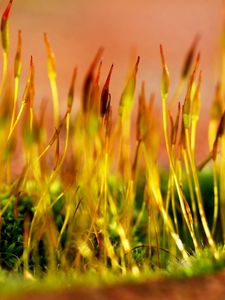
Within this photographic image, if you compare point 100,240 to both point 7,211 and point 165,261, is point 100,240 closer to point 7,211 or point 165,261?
point 165,261

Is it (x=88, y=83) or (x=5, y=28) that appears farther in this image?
(x=5, y=28)

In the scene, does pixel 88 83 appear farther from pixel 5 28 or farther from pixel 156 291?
pixel 156 291

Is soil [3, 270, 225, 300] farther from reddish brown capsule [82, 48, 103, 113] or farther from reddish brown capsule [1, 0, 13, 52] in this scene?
reddish brown capsule [1, 0, 13, 52]

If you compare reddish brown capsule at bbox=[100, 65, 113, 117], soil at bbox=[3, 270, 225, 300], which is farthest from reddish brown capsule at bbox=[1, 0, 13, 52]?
soil at bbox=[3, 270, 225, 300]

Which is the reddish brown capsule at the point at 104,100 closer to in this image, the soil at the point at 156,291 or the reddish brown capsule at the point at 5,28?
the reddish brown capsule at the point at 5,28

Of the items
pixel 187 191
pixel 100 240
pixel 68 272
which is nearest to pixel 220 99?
pixel 100 240

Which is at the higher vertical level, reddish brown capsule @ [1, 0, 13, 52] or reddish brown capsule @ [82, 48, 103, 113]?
reddish brown capsule @ [1, 0, 13, 52]

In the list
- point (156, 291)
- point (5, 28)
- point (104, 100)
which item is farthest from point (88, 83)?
point (156, 291)

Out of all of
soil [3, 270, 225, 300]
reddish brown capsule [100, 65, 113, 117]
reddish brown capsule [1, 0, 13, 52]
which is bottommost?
soil [3, 270, 225, 300]

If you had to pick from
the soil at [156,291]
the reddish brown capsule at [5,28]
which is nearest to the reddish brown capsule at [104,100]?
the reddish brown capsule at [5,28]
